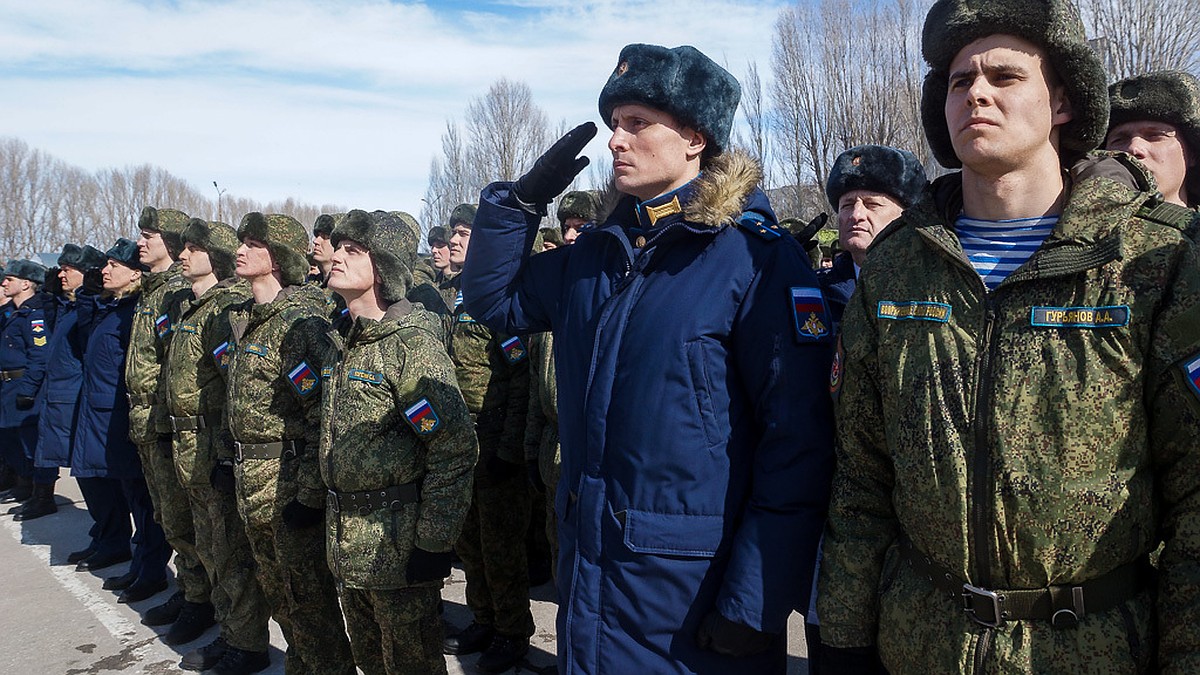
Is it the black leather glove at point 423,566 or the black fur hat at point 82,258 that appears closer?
the black leather glove at point 423,566

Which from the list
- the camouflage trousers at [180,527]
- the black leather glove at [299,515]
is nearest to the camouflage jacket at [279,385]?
the black leather glove at [299,515]

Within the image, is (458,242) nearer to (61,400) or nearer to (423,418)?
(61,400)

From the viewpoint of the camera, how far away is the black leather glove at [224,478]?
4367mm

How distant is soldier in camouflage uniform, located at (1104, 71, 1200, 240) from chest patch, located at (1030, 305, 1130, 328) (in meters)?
1.85

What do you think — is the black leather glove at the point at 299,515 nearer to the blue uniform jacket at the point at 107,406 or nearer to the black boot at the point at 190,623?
the black boot at the point at 190,623

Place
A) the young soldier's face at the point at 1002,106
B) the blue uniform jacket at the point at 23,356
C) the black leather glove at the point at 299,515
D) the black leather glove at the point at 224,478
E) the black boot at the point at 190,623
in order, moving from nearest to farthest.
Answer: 1. the young soldier's face at the point at 1002,106
2. the black leather glove at the point at 299,515
3. the black leather glove at the point at 224,478
4. the black boot at the point at 190,623
5. the blue uniform jacket at the point at 23,356

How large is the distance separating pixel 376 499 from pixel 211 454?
200cm

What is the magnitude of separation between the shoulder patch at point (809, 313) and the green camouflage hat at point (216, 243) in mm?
4468

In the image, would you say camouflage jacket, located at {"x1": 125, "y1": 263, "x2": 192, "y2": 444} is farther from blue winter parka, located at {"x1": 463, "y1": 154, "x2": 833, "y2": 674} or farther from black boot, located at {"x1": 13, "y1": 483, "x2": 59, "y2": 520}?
blue winter parka, located at {"x1": 463, "y1": 154, "x2": 833, "y2": 674}

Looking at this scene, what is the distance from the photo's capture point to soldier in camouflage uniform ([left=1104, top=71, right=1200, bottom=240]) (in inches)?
117

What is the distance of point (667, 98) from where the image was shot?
2.27 meters

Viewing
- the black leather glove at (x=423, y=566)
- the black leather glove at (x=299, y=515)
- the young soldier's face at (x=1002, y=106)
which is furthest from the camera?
the black leather glove at (x=299, y=515)

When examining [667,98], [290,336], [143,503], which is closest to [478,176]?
[143,503]

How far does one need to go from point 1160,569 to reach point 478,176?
29.0 metres
